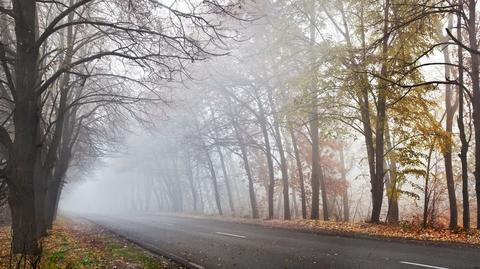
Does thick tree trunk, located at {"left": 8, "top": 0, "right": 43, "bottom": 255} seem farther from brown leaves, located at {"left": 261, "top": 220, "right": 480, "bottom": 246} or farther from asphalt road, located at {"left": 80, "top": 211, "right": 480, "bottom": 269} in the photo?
brown leaves, located at {"left": 261, "top": 220, "right": 480, "bottom": 246}

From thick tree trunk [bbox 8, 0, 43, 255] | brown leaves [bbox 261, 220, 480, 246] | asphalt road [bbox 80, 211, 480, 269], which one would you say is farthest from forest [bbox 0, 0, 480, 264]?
asphalt road [bbox 80, 211, 480, 269]

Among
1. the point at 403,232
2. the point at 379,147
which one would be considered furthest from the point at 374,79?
the point at 403,232

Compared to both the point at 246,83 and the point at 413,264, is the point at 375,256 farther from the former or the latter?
the point at 246,83

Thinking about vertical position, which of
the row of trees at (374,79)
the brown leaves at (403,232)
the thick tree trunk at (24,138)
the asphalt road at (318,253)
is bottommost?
the asphalt road at (318,253)

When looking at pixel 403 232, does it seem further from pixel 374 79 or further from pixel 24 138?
pixel 24 138

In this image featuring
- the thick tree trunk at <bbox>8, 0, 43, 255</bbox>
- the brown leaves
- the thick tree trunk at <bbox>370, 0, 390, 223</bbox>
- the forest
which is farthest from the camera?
the thick tree trunk at <bbox>370, 0, 390, 223</bbox>

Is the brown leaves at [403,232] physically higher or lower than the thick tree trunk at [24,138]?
lower

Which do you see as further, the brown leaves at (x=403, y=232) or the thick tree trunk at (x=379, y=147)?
the thick tree trunk at (x=379, y=147)

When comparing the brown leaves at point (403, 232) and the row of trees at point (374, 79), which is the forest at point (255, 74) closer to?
the row of trees at point (374, 79)

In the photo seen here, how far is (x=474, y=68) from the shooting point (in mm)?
14641

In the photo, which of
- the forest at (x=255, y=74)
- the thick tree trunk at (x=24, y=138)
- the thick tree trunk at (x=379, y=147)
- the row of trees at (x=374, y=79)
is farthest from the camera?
the thick tree trunk at (x=379, y=147)

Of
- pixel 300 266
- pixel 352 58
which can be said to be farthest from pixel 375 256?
pixel 352 58

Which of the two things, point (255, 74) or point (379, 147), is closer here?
point (379, 147)

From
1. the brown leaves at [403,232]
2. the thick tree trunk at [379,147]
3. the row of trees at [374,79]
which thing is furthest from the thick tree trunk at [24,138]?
the thick tree trunk at [379,147]
